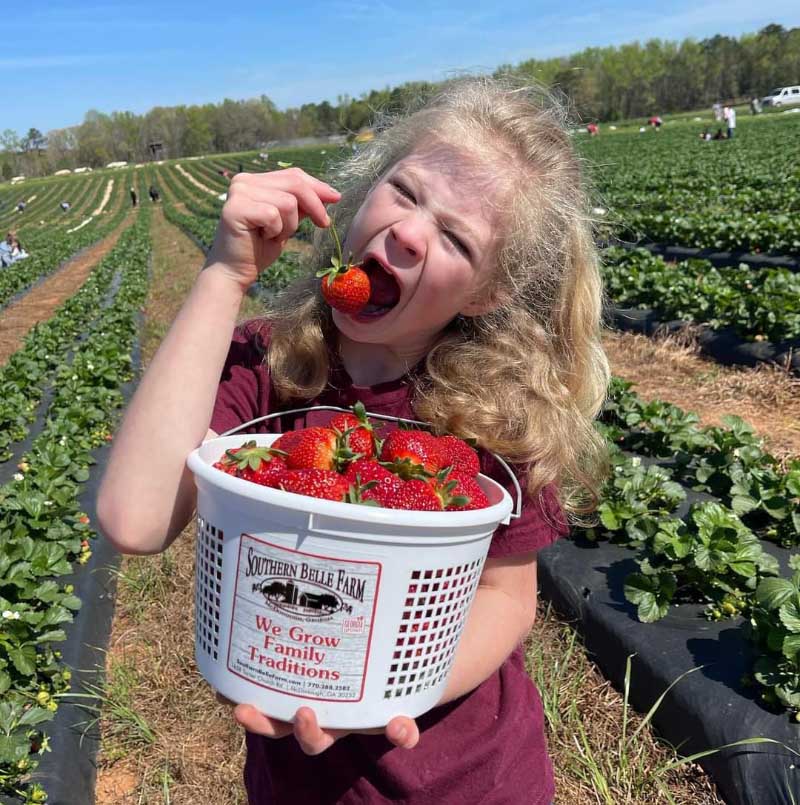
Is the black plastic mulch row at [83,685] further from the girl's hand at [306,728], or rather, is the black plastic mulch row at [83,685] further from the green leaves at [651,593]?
the green leaves at [651,593]

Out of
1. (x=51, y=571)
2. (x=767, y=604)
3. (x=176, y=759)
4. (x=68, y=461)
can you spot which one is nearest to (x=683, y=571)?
A: (x=767, y=604)

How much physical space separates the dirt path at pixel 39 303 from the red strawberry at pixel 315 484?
10282 mm

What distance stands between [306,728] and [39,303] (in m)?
17.1

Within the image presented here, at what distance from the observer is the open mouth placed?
1478 millimetres

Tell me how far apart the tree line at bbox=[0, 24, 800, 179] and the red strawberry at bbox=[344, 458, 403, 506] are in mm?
65589

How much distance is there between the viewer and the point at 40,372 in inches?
299

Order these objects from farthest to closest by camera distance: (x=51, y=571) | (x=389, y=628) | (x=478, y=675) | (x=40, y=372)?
(x=40, y=372) → (x=51, y=571) → (x=478, y=675) → (x=389, y=628)

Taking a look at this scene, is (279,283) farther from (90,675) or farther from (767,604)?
(767,604)

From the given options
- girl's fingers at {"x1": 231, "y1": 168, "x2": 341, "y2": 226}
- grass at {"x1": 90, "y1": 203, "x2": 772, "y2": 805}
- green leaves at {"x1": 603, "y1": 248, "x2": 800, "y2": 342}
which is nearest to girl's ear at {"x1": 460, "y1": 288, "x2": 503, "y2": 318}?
girl's fingers at {"x1": 231, "y1": 168, "x2": 341, "y2": 226}

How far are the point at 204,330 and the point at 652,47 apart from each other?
132 m

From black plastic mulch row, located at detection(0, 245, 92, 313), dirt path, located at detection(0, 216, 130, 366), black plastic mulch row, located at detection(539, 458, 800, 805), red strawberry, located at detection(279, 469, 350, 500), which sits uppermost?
red strawberry, located at detection(279, 469, 350, 500)

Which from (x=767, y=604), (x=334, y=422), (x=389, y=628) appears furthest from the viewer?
(x=767, y=604)

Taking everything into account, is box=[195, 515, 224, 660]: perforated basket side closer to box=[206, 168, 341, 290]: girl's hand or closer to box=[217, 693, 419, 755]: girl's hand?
box=[217, 693, 419, 755]: girl's hand

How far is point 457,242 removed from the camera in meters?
1.47
